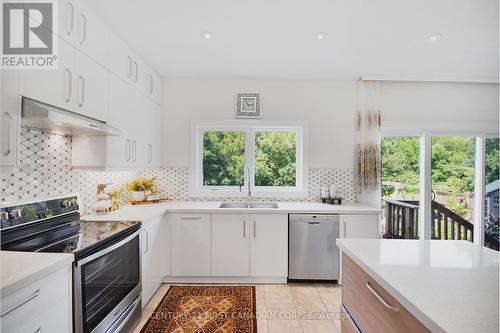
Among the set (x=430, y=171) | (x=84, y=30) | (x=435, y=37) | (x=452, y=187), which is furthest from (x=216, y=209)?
(x=452, y=187)

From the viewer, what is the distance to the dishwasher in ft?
8.98

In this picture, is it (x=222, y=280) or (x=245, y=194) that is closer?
(x=222, y=280)

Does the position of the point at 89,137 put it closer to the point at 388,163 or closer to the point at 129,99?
the point at 129,99

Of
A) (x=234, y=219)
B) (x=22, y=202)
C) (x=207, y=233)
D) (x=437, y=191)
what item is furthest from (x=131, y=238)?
(x=437, y=191)

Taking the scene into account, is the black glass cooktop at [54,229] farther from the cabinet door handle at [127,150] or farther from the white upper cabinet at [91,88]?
the white upper cabinet at [91,88]

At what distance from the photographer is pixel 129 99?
248 cm

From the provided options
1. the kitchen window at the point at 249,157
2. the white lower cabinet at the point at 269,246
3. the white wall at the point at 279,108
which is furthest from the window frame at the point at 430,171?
the white lower cabinet at the point at 269,246

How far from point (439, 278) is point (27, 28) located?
240 centimetres

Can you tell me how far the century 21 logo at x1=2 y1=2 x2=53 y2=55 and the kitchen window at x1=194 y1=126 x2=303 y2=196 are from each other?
6.59 feet

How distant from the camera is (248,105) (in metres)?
3.31

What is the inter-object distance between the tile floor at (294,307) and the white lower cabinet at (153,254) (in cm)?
15

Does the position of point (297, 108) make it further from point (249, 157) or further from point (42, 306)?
point (42, 306)

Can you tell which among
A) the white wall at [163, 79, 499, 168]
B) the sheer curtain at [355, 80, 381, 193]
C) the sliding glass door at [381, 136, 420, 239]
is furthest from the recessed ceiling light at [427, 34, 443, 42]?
the sliding glass door at [381, 136, 420, 239]

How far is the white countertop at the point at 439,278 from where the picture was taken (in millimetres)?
699
